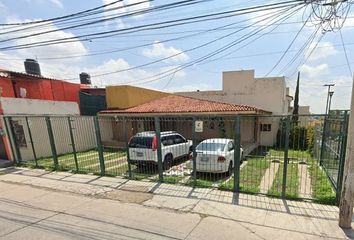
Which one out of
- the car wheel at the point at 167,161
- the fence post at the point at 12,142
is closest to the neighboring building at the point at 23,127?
the fence post at the point at 12,142

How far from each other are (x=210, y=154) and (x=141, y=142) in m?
2.64

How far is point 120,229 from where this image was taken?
4055 mm

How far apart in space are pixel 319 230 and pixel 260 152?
3352mm

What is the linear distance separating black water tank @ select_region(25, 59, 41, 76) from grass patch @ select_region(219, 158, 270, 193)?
17913mm

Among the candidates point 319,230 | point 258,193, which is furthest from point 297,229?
point 258,193

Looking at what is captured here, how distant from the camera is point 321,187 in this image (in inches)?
241

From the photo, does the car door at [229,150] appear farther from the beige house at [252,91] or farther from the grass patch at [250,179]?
the beige house at [252,91]

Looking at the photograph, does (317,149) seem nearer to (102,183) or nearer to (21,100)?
(102,183)

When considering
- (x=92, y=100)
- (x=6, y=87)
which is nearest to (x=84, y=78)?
(x=92, y=100)

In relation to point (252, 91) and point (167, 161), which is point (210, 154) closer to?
point (167, 161)

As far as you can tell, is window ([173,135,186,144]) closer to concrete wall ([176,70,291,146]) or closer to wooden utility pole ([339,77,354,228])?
wooden utility pole ([339,77,354,228])

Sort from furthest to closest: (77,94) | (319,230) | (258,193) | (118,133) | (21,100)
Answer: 1. (77,94)
2. (118,133)
3. (21,100)
4. (258,193)
5. (319,230)

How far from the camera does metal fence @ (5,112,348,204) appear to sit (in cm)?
569

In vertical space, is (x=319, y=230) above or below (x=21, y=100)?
below
